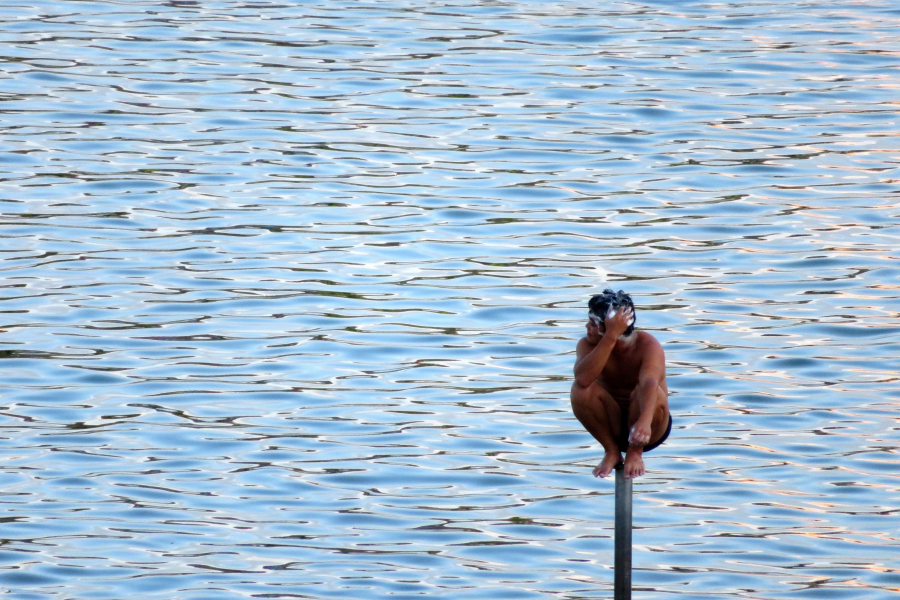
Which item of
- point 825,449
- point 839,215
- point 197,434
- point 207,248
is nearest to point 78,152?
point 207,248

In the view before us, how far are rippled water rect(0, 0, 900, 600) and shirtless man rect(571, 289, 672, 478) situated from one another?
4369 millimetres

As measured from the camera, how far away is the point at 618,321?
6512mm

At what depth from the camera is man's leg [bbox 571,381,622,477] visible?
268 inches

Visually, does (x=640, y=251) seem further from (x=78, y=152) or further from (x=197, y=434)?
(x=78, y=152)

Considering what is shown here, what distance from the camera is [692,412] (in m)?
14.3

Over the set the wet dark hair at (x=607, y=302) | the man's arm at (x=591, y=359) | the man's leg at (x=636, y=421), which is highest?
the wet dark hair at (x=607, y=302)

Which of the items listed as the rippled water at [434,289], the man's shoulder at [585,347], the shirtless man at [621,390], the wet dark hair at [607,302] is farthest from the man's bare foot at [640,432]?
the rippled water at [434,289]

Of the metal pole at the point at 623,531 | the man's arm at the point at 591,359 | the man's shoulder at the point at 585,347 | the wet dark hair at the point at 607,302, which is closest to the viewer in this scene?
the metal pole at the point at 623,531

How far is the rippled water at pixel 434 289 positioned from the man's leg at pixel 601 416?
4314mm

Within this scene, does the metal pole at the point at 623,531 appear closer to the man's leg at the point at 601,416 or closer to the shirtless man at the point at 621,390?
the shirtless man at the point at 621,390

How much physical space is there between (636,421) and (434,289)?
34.3 feet

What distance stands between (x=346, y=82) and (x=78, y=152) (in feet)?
13.8

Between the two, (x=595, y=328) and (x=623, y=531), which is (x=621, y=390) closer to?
(x=595, y=328)

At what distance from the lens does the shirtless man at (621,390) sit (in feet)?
21.8
